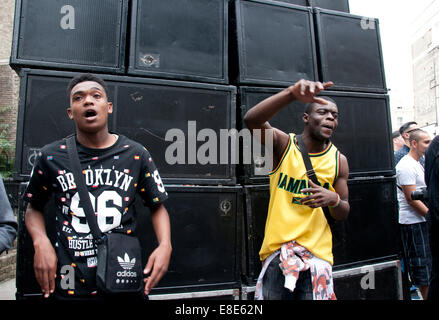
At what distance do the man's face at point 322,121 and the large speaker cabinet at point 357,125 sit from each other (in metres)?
0.73

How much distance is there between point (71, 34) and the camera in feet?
8.34

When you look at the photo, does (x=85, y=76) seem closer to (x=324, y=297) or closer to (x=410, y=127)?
Result: (x=324, y=297)

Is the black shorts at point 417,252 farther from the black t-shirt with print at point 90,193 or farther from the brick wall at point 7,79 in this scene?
the brick wall at point 7,79

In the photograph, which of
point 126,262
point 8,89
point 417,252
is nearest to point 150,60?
point 126,262

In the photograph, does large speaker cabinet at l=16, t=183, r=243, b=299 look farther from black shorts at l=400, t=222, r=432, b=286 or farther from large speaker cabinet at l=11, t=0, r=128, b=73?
black shorts at l=400, t=222, r=432, b=286

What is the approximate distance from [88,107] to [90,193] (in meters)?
0.44

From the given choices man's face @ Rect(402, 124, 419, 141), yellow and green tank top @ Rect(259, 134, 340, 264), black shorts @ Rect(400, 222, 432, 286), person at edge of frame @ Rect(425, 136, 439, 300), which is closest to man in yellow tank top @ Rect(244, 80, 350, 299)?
yellow and green tank top @ Rect(259, 134, 340, 264)

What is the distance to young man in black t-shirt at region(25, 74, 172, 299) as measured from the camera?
1579 millimetres

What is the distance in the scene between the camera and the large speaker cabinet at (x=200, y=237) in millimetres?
2523

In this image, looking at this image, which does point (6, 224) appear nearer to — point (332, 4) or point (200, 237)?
point (200, 237)

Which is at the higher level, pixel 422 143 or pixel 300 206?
pixel 422 143

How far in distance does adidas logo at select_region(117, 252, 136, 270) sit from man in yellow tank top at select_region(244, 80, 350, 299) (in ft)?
2.97

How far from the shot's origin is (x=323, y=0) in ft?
12.5

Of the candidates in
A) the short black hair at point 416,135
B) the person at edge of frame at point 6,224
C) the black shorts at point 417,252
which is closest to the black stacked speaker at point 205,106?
the black shorts at point 417,252
